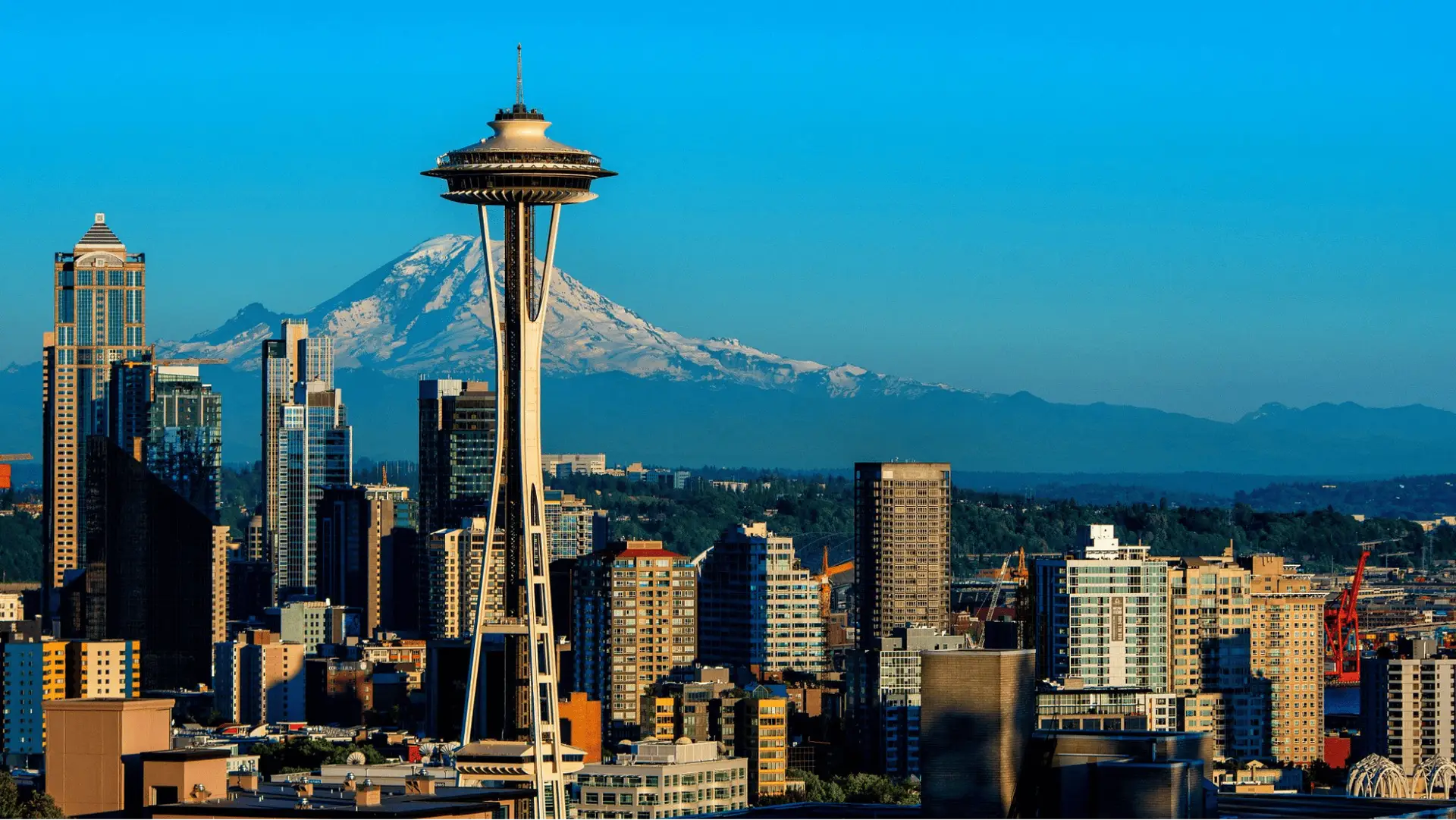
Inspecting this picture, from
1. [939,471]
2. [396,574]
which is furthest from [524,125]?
[396,574]

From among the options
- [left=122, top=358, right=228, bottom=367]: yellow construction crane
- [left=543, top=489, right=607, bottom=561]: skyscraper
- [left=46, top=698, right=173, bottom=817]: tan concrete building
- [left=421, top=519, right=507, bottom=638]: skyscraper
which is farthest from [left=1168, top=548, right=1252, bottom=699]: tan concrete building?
[left=122, top=358, right=228, bottom=367]: yellow construction crane

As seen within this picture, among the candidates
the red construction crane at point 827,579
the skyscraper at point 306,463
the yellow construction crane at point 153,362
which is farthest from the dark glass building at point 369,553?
the red construction crane at point 827,579

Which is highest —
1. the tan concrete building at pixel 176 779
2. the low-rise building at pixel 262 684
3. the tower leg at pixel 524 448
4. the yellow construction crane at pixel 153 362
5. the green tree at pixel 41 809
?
the yellow construction crane at pixel 153 362

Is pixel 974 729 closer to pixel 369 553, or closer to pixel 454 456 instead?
pixel 454 456

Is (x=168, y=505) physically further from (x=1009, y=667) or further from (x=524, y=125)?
(x=1009, y=667)

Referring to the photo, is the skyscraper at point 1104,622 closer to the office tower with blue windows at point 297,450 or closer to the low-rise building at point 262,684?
the low-rise building at point 262,684

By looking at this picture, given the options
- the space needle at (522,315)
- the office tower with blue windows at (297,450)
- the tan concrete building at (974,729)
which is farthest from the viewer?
the office tower with blue windows at (297,450)

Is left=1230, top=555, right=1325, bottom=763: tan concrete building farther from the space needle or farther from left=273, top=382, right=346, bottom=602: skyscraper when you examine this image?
left=273, top=382, right=346, bottom=602: skyscraper
